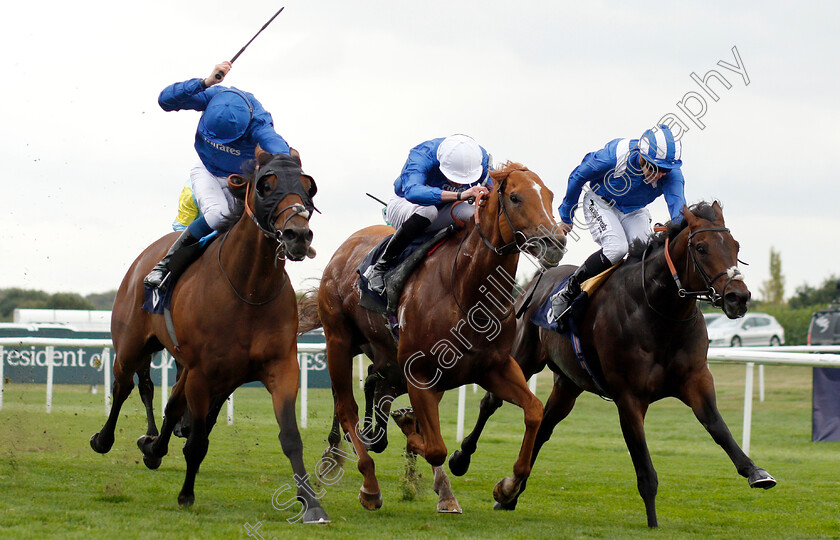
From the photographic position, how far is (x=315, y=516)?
16.5ft

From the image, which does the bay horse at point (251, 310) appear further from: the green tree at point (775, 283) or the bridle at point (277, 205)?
the green tree at point (775, 283)

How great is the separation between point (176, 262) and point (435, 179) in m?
1.67

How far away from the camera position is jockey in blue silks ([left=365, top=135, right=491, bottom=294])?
5863 millimetres

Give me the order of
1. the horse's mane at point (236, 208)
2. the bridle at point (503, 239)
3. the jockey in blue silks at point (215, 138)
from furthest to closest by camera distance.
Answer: the jockey in blue silks at point (215, 138) → the horse's mane at point (236, 208) → the bridle at point (503, 239)

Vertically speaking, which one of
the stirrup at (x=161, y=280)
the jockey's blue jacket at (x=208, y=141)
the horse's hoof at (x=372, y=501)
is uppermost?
the jockey's blue jacket at (x=208, y=141)

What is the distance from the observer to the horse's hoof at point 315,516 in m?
5.00

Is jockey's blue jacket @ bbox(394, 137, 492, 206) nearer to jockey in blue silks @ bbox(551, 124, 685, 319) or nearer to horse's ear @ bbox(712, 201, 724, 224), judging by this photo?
jockey in blue silks @ bbox(551, 124, 685, 319)

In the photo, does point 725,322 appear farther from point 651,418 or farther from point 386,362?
point 386,362

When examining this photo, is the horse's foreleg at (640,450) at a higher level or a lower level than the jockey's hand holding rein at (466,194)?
lower

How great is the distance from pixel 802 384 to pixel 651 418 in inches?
328

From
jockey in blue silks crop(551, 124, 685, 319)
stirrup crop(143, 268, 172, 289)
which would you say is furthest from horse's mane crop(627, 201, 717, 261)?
stirrup crop(143, 268, 172, 289)

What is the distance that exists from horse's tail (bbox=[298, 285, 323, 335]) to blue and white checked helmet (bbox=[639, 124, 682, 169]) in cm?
320

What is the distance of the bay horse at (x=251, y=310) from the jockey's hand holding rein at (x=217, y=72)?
2.62ft

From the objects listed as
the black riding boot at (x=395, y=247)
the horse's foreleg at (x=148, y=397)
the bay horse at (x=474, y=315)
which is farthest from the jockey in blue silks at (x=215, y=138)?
the horse's foreleg at (x=148, y=397)
